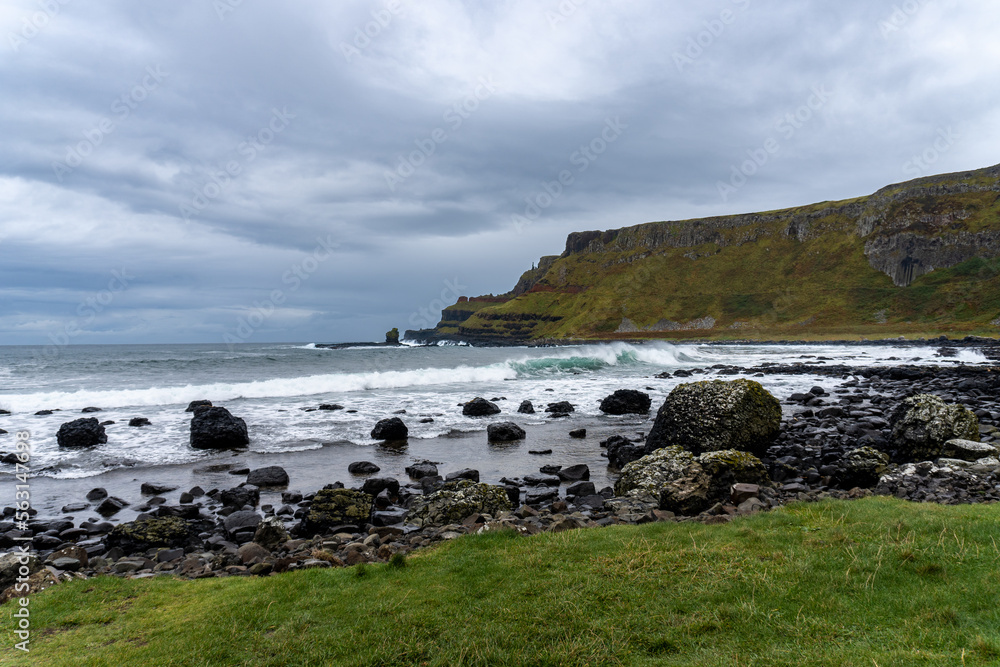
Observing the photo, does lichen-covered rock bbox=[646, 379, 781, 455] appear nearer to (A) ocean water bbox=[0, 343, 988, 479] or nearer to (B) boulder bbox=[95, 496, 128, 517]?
(A) ocean water bbox=[0, 343, 988, 479]

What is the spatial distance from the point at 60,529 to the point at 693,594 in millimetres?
15316

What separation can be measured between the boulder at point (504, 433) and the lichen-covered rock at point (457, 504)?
33.5 ft

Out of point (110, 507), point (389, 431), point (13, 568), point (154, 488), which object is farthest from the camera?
point (389, 431)

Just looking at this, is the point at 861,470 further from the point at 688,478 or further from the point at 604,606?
the point at 604,606

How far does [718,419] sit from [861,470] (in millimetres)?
4547

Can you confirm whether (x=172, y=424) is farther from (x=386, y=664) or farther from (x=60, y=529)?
(x=386, y=664)

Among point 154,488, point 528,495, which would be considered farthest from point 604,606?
point 154,488

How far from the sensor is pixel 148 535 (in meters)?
12.1

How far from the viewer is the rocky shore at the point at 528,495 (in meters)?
10.8

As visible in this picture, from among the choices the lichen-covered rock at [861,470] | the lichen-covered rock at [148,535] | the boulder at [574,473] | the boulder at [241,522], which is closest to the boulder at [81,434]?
the lichen-covered rock at [148,535]

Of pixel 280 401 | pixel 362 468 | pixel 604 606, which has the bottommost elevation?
pixel 362 468

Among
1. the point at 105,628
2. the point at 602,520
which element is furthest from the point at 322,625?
the point at 602,520

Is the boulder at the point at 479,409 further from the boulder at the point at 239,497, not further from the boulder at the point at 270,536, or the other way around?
the boulder at the point at 270,536

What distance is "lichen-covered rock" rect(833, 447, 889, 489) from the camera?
559 inches
